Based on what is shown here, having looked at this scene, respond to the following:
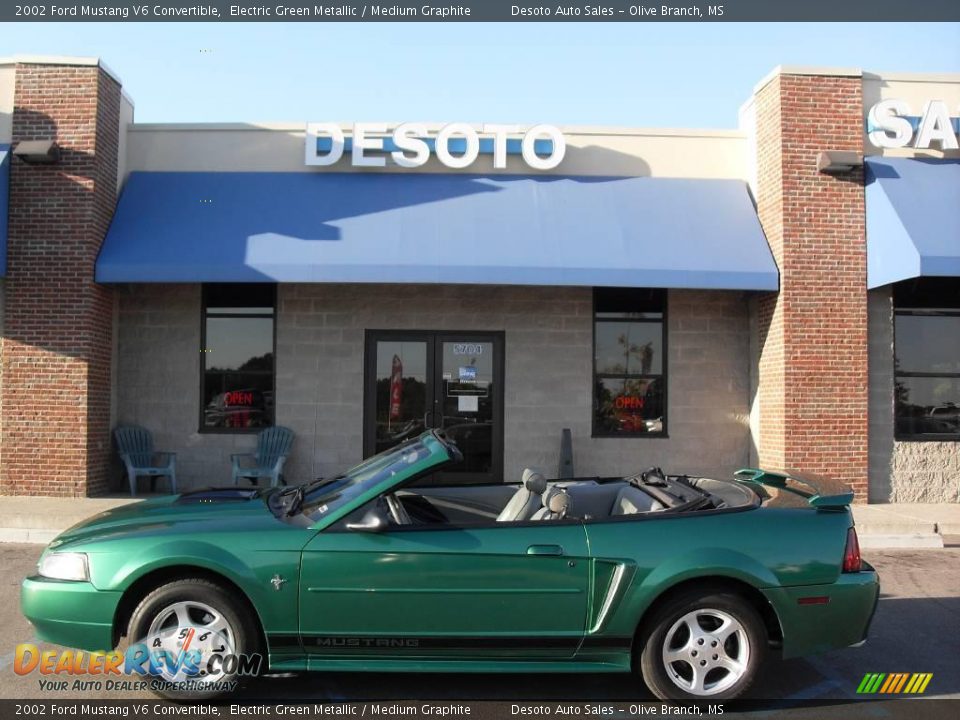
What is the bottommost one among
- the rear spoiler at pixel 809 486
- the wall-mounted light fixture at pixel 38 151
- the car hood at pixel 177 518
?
the car hood at pixel 177 518

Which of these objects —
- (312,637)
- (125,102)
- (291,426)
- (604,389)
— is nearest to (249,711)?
(312,637)

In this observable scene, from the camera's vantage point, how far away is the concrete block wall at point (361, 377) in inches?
459

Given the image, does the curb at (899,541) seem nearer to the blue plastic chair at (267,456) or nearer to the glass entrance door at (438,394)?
the glass entrance door at (438,394)

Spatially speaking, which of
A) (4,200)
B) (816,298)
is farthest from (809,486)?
(4,200)

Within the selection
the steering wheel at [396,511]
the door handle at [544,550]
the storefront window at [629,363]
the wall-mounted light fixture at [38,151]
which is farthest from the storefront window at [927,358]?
the wall-mounted light fixture at [38,151]

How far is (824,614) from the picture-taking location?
14.5 ft

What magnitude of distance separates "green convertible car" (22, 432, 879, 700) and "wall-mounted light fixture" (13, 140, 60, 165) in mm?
7736

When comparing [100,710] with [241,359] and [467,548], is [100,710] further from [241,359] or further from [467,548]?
[241,359]

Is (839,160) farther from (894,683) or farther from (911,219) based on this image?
(894,683)

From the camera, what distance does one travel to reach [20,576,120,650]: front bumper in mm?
4242

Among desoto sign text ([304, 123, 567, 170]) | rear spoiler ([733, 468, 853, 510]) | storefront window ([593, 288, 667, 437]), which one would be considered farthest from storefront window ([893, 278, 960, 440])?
rear spoiler ([733, 468, 853, 510])

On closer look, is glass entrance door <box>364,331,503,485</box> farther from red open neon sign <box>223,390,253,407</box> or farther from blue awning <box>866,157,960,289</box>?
blue awning <box>866,157,960,289</box>

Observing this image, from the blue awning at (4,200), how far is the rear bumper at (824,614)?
1011cm

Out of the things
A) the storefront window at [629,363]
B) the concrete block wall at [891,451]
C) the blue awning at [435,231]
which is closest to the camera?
the blue awning at [435,231]
